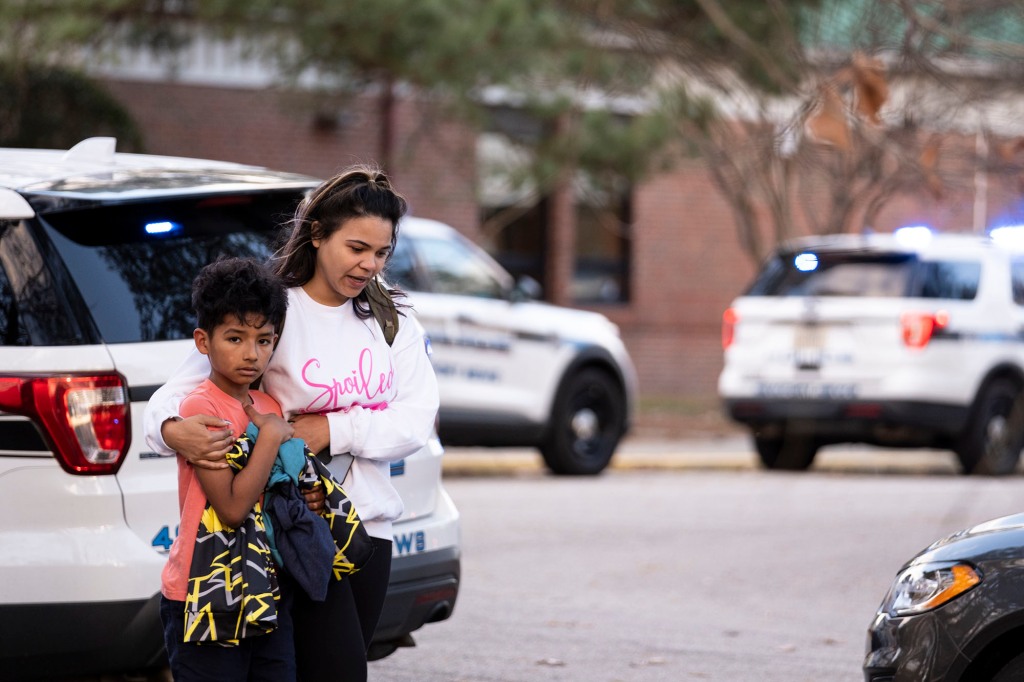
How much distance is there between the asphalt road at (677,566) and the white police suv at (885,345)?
0.51 meters

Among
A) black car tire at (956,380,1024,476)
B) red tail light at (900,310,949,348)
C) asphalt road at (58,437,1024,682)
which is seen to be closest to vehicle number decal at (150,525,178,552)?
asphalt road at (58,437,1024,682)

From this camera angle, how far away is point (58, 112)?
17.4 metres

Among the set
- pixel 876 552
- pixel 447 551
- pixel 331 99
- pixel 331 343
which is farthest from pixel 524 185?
pixel 331 343

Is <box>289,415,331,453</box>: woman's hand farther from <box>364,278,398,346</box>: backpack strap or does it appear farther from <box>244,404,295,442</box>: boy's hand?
<box>364,278,398,346</box>: backpack strap

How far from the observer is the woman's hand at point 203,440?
3.59m

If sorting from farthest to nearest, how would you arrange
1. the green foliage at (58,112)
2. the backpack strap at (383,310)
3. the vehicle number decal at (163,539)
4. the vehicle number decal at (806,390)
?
the green foliage at (58,112) < the vehicle number decal at (806,390) < the vehicle number decal at (163,539) < the backpack strap at (383,310)

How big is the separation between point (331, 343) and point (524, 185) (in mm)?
14624

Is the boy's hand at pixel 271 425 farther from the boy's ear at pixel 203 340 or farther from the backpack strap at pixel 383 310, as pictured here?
the backpack strap at pixel 383 310

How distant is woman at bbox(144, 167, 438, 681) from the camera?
3.82 meters

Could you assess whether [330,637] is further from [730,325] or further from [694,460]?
[694,460]

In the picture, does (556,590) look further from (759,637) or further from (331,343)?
(331,343)

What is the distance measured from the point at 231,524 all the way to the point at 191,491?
130mm

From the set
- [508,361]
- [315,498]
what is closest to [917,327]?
[508,361]

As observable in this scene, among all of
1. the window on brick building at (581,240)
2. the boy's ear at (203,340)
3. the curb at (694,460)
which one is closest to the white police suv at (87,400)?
the boy's ear at (203,340)
